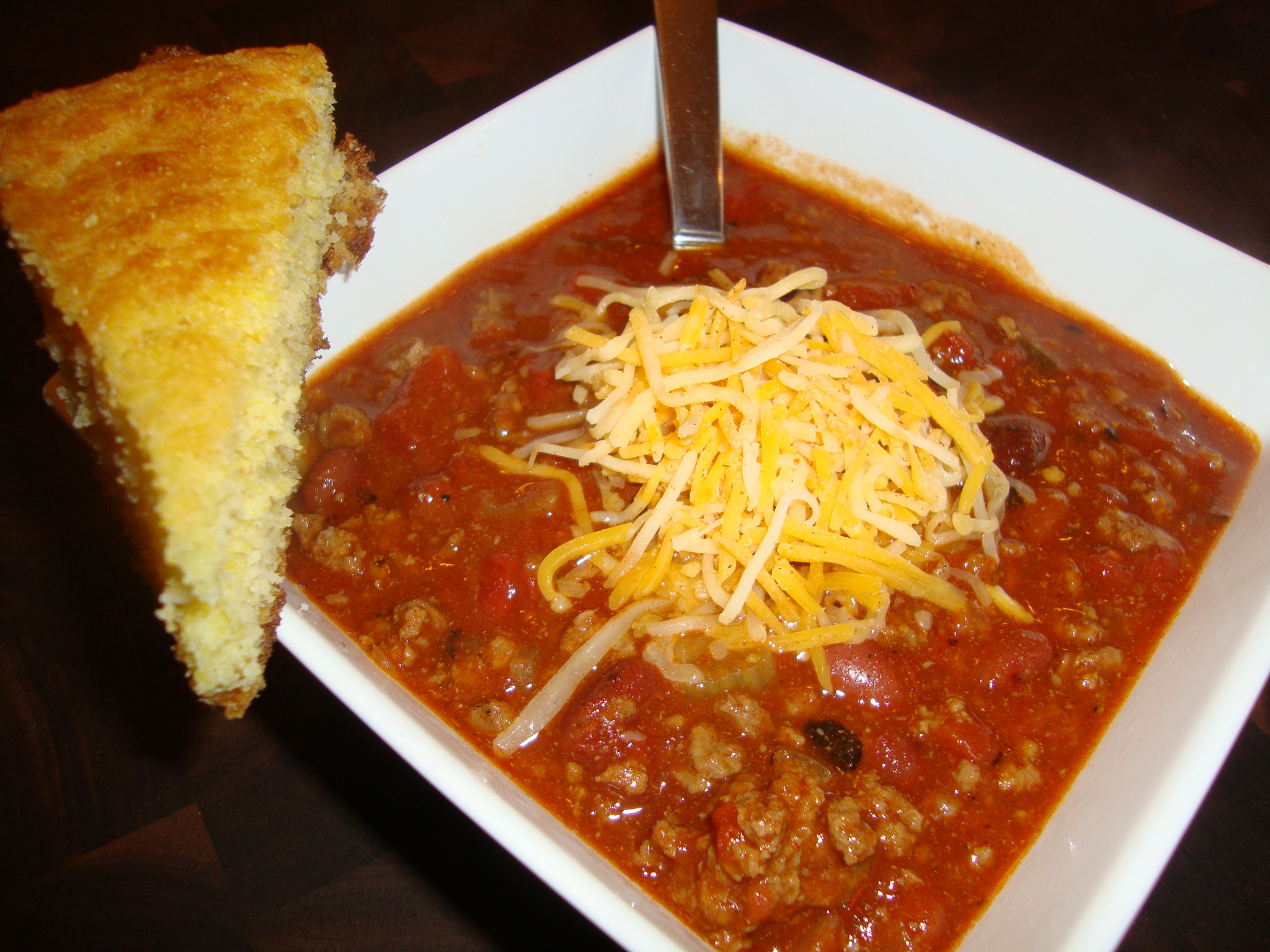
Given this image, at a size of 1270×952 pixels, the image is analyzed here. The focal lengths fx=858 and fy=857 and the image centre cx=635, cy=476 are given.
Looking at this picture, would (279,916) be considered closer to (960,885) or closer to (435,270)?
(960,885)

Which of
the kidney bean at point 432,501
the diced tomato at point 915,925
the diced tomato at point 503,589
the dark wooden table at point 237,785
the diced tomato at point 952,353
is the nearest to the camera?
the diced tomato at point 915,925

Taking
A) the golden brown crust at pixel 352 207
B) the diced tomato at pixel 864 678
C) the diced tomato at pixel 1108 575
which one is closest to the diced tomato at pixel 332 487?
the golden brown crust at pixel 352 207

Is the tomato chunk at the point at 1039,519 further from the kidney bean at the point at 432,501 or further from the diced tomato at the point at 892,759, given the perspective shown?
the kidney bean at the point at 432,501

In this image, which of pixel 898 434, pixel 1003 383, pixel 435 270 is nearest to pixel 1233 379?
pixel 1003 383

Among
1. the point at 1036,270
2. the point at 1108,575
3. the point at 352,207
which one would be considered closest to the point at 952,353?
the point at 1036,270

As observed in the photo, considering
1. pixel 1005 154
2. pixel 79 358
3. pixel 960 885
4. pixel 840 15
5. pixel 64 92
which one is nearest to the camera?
pixel 79 358

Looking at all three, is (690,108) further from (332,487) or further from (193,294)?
(193,294)

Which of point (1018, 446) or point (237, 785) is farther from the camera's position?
point (1018, 446)
